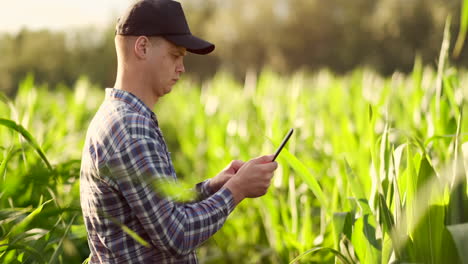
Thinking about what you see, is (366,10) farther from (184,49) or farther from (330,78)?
(184,49)

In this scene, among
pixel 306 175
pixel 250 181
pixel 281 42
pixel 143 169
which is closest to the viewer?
pixel 143 169

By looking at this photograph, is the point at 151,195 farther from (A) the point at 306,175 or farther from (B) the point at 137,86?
(A) the point at 306,175

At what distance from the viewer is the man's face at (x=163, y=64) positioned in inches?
50.3

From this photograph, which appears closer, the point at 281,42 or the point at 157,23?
the point at 157,23

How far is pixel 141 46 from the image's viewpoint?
1271 millimetres

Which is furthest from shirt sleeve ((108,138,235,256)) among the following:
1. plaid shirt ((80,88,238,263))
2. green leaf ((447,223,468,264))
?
green leaf ((447,223,468,264))

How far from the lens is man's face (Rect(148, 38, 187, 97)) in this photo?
1.28 m

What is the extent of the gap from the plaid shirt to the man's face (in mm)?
62

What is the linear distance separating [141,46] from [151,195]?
350 millimetres

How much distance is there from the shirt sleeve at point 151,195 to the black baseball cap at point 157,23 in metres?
0.26

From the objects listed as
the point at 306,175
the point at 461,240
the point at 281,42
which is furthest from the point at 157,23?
the point at 281,42

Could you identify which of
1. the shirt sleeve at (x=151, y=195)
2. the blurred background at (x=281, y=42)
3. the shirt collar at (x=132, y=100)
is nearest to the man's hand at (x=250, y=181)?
the shirt sleeve at (x=151, y=195)

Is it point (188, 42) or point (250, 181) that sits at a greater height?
point (188, 42)

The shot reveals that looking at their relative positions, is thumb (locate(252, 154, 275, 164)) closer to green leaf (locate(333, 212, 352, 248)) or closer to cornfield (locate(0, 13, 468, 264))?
cornfield (locate(0, 13, 468, 264))
